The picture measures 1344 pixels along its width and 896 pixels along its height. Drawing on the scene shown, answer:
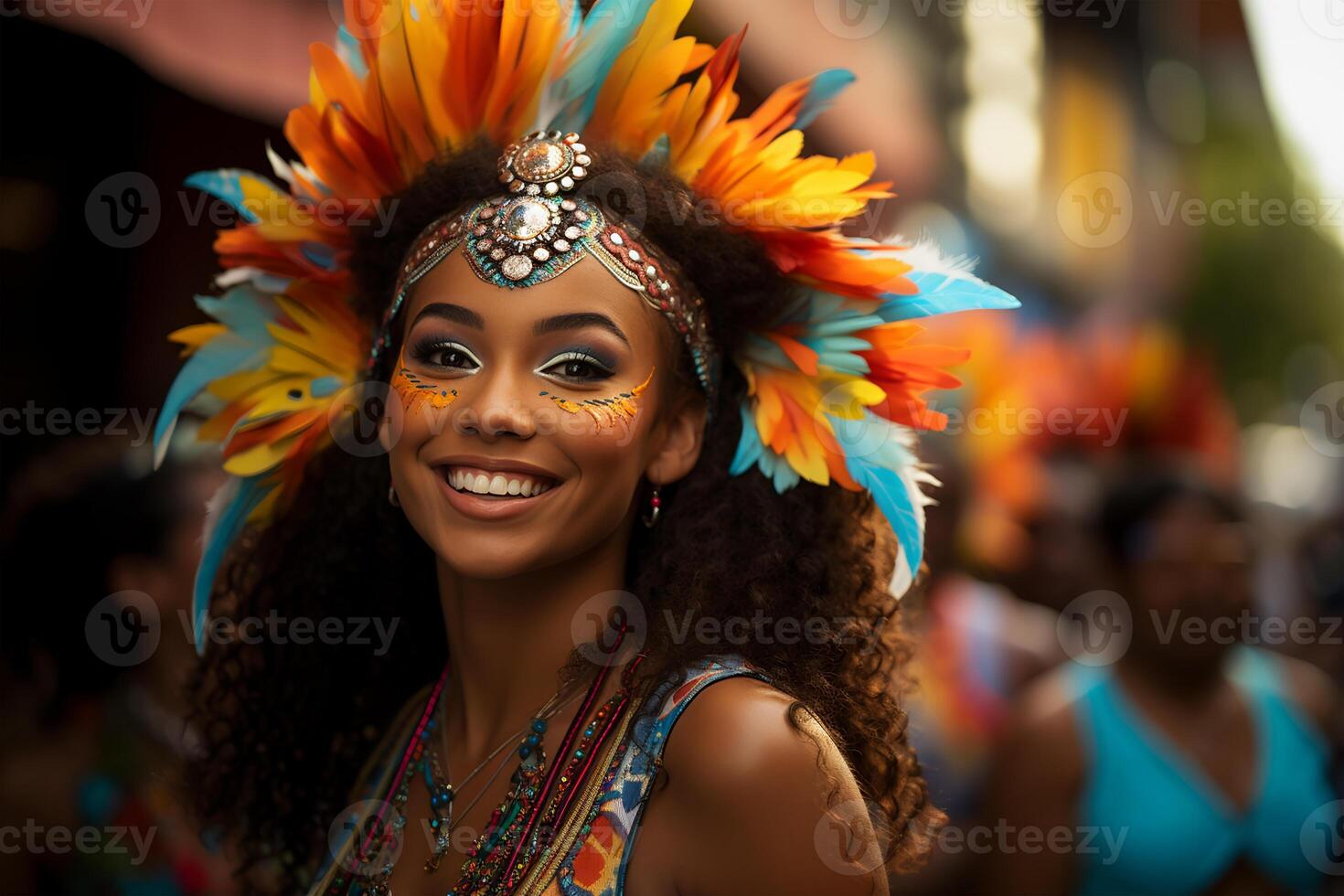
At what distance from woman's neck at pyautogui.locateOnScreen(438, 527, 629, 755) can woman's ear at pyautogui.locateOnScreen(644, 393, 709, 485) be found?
13cm

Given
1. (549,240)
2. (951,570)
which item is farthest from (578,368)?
(951,570)

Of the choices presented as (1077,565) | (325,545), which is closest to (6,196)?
(325,545)

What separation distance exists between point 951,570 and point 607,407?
326cm

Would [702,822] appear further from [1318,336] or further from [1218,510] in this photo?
[1318,336]

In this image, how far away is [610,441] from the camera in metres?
2.29

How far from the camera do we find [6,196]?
5.04 metres

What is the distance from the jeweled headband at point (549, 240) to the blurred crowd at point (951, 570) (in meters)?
0.76

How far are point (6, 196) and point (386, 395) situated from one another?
3.27 metres

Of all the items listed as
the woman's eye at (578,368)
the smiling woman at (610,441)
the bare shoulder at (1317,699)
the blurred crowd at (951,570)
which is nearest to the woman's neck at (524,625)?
the smiling woman at (610,441)

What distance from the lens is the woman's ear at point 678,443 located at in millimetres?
2498

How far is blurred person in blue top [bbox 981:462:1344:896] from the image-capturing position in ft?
12.4

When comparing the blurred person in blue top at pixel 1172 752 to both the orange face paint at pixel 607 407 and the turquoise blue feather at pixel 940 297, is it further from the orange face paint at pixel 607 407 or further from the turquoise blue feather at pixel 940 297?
the orange face paint at pixel 607 407

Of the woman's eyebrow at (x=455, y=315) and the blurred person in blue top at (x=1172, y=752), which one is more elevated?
the woman's eyebrow at (x=455, y=315)

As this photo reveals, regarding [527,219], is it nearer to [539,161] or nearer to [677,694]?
[539,161]
